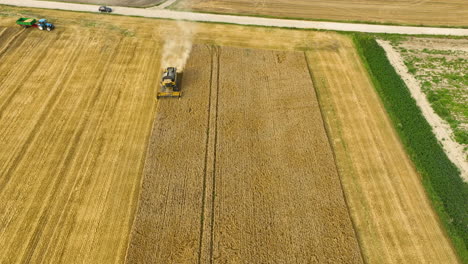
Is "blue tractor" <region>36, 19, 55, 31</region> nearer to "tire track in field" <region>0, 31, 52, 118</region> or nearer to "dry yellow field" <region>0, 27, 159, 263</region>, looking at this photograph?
"dry yellow field" <region>0, 27, 159, 263</region>

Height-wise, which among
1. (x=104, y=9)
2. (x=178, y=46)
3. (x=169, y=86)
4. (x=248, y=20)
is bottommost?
(x=169, y=86)

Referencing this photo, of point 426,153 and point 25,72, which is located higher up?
point 25,72

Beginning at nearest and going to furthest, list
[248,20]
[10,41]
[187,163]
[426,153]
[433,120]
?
1. [187,163]
2. [426,153]
3. [433,120]
4. [10,41]
5. [248,20]

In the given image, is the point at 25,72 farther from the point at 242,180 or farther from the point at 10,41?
the point at 242,180

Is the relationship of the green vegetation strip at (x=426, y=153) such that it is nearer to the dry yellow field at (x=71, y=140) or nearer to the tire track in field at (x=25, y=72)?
the dry yellow field at (x=71, y=140)

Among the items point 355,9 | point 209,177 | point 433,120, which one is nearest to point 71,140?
point 209,177

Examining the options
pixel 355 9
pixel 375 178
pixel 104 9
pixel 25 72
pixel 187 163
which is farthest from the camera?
pixel 355 9

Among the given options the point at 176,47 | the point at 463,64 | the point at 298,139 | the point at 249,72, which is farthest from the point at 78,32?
the point at 463,64
